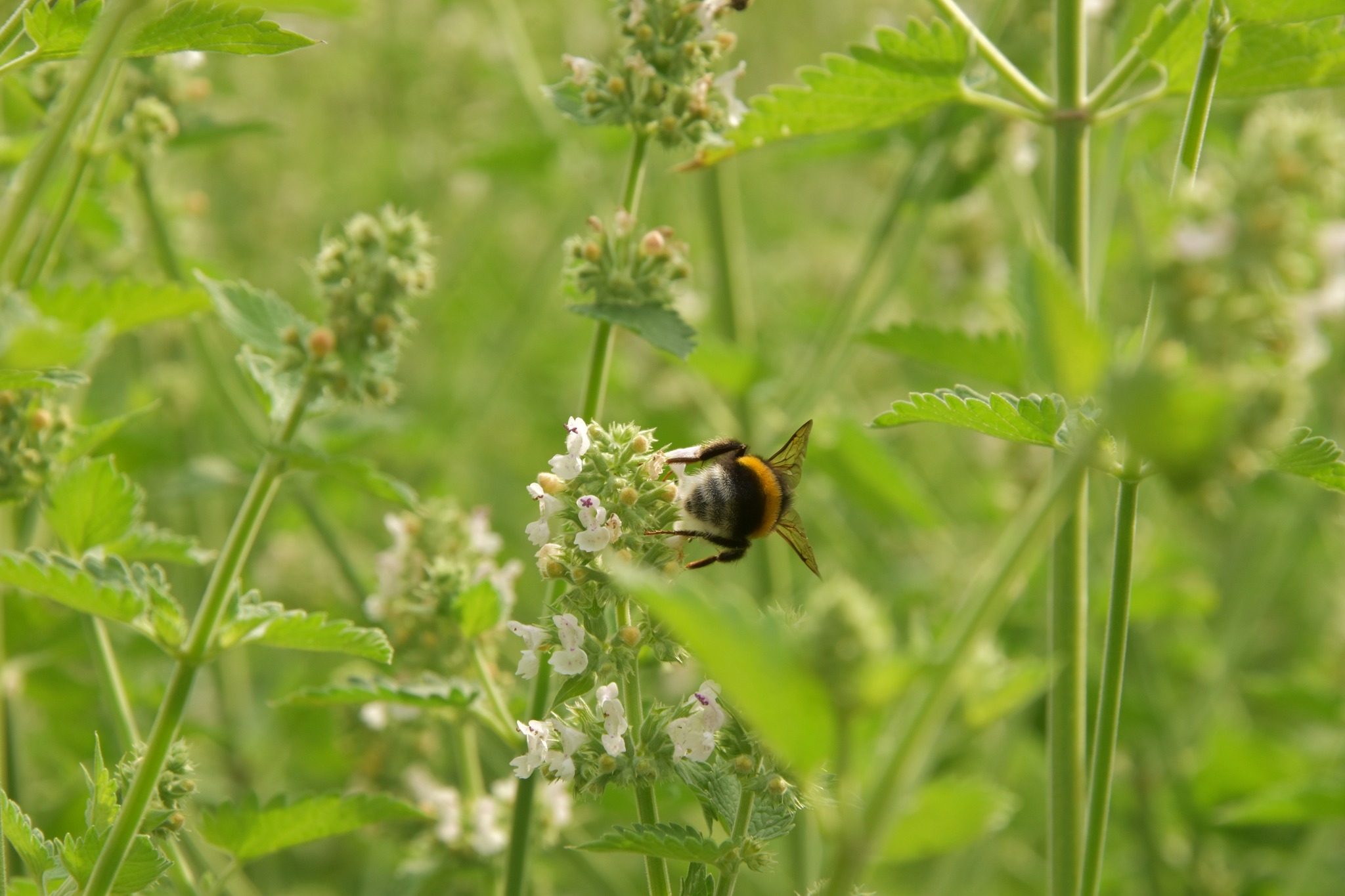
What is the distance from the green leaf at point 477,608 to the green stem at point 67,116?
95 cm

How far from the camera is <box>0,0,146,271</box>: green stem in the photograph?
1.21m

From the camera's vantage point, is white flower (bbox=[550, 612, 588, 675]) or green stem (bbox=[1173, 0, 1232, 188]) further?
green stem (bbox=[1173, 0, 1232, 188])

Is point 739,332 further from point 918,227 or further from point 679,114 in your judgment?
point 679,114

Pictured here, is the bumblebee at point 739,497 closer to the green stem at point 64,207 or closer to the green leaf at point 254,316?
the green leaf at point 254,316

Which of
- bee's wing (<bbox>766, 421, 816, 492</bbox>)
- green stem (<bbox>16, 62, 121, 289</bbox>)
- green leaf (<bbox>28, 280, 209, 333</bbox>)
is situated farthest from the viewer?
bee's wing (<bbox>766, 421, 816, 492</bbox>)

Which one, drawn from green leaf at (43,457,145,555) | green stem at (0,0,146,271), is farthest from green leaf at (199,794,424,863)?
green stem at (0,0,146,271)

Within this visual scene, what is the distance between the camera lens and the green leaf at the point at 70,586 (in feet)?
5.19

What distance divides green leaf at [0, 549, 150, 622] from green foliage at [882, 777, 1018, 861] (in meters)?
1.07

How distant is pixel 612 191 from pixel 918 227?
2072 mm

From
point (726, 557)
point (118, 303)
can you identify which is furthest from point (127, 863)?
point (726, 557)

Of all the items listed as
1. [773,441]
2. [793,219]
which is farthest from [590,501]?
[793,219]

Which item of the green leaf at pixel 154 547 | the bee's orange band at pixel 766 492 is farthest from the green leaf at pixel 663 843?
the bee's orange band at pixel 766 492

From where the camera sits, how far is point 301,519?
4.29 metres

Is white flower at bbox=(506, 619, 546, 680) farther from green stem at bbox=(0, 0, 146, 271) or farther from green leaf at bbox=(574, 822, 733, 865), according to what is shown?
green stem at bbox=(0, 0, 146, 271)
